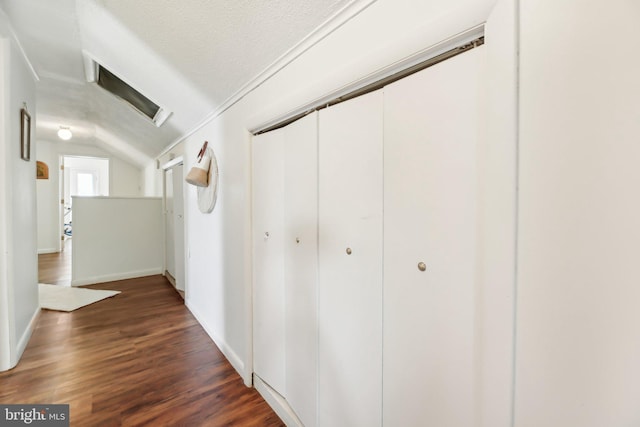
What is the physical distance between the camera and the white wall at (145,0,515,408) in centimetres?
58

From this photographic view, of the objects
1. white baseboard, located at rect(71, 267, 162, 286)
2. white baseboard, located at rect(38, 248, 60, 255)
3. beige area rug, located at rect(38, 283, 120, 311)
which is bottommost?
beige area rug, located at rect(38, 283, 120, 311)

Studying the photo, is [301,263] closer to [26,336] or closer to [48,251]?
[26,336]

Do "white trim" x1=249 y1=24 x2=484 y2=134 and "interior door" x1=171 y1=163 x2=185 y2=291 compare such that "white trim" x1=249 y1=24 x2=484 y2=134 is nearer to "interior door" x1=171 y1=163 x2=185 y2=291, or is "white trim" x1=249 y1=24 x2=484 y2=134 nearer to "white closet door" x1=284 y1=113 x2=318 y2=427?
"white closet door" x1=284 y1=113 x2=318 y2=427

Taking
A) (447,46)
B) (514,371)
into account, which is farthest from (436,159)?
(514,371)

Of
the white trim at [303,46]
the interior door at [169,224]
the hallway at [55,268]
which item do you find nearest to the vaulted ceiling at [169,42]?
the white trim at [303,46]

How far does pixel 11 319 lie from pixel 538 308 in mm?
3000

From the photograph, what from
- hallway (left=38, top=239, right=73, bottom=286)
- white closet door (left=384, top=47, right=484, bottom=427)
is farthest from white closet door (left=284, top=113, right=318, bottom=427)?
hallway (left=38, top=239, right=73, bottom=286)

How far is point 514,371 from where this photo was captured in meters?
0.57

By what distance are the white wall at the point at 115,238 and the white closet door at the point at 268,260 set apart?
3.55 meters

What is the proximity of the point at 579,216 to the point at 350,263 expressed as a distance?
0.69 metres

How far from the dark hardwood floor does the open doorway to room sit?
9.82 ft

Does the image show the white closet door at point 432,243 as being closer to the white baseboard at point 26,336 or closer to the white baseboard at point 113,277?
the white baseboard at point 26,336

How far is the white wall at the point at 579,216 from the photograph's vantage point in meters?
0.44

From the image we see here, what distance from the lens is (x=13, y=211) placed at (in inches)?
71.8
